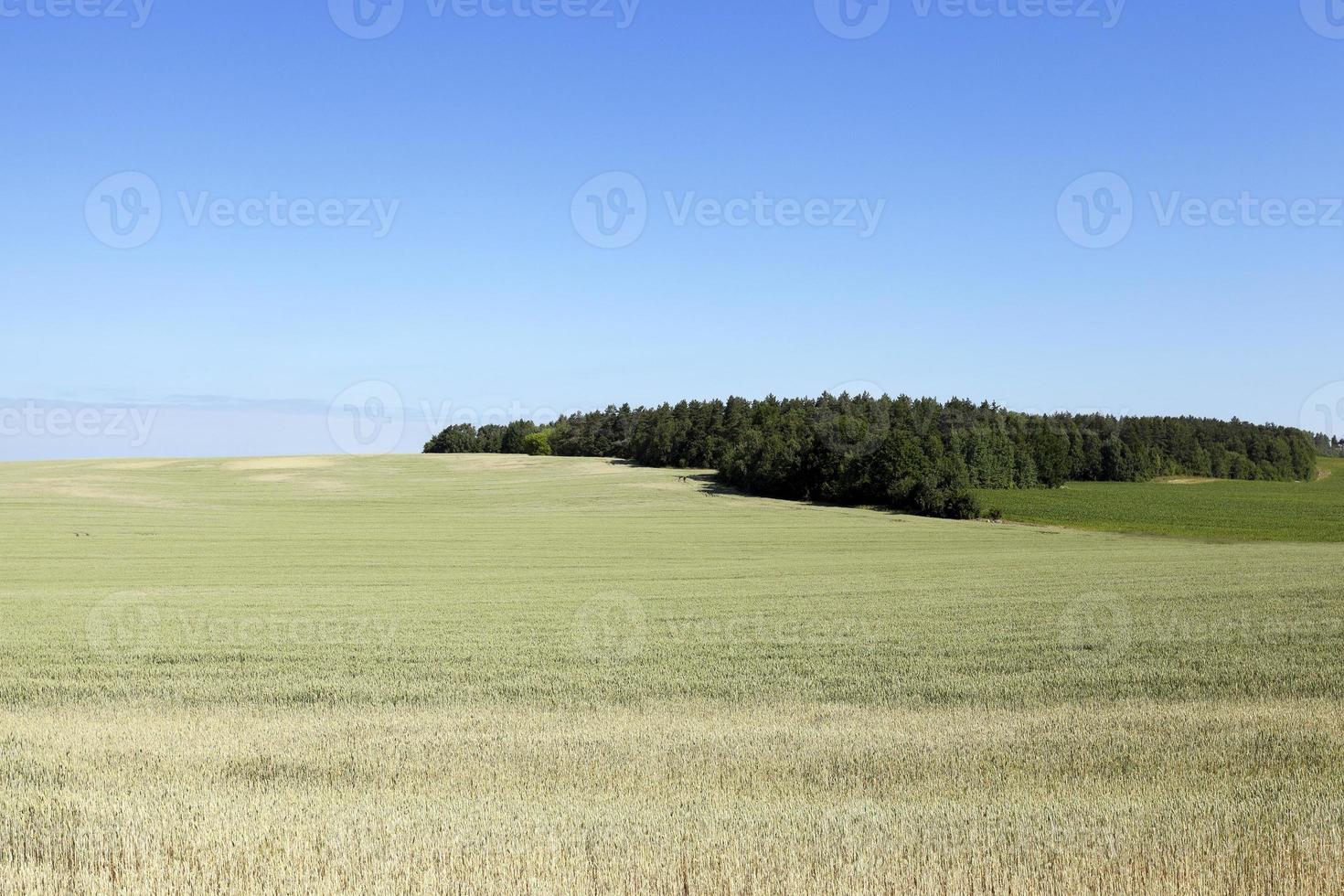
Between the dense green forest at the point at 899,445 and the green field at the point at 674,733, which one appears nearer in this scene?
the green field at the point at 674,733

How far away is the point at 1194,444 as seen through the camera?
414 ft

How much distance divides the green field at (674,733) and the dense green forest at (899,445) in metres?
46.6

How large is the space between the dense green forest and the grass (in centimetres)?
400

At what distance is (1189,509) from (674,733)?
7688 centimetres

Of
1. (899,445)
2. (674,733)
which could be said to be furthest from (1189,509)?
(674,733)

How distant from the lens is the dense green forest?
8006 cm

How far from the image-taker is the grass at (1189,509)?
6372cm

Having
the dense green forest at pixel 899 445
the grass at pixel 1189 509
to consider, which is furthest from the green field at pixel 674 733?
the dense green forest at pixel 899 445

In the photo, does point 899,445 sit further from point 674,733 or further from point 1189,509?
point 674,733

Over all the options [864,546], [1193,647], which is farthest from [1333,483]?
[1193,647]

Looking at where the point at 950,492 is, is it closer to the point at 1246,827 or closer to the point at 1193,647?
the point at 1193,647

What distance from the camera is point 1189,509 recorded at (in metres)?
77.2

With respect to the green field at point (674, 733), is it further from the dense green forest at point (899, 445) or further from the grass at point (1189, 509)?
the dense green forest at point (899, 445)

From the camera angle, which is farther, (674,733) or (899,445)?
(899,445)
